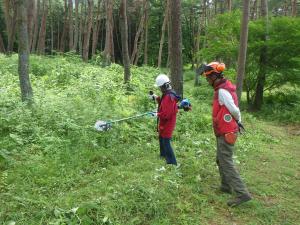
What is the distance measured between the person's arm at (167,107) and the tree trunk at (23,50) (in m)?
3.79

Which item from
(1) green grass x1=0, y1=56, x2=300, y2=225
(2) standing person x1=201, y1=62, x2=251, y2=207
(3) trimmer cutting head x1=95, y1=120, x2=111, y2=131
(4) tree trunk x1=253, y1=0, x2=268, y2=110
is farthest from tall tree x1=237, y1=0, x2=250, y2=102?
(2) standing person x1=201, y1=62, x2=251, y2=207

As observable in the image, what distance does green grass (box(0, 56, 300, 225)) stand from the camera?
5.66 m

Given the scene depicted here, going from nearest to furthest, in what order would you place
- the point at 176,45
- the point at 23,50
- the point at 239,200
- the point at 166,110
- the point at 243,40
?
the point at 239,200
the point at 166,110
the point at 23,50
the point at 176,45
the point at 243,40

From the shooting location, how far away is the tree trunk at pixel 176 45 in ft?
38.2

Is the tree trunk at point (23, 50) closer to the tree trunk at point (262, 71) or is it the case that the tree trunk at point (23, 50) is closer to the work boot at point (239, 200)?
the work boot at point (239, 200)

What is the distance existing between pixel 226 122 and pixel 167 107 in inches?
50.8

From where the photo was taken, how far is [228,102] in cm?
638

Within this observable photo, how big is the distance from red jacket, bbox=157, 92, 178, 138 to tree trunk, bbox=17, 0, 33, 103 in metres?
3.72

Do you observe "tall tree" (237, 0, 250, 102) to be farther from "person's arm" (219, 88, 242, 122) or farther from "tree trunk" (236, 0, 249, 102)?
"person's arm" (219, 88, 242, 122)

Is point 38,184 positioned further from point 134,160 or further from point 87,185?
point 134,160

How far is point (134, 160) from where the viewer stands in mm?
7957

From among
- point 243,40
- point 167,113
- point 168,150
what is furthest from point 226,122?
point 243,40

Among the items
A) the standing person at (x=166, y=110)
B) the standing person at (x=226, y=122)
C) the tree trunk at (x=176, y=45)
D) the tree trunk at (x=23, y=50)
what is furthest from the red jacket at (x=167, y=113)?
the tree trunk at (x=176, y=45)

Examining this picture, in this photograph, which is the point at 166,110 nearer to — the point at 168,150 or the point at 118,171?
the point at 168,150
